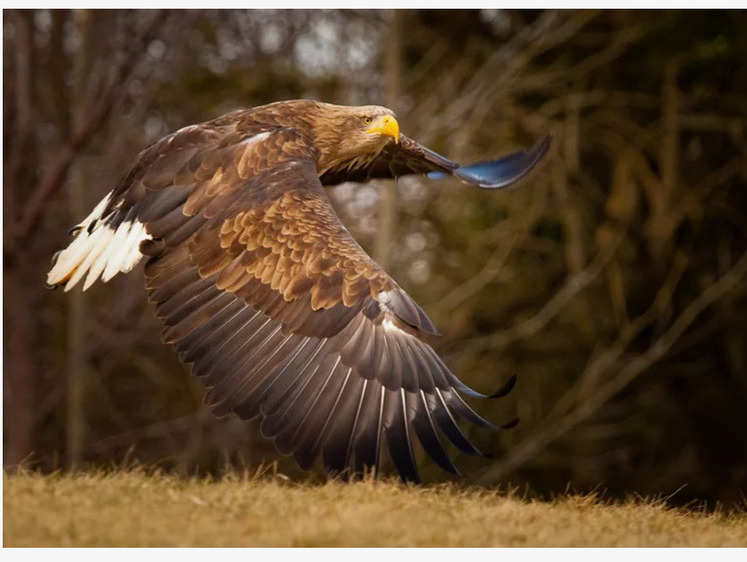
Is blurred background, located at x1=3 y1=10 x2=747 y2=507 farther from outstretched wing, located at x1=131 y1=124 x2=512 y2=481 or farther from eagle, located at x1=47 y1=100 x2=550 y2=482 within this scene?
outstretched wing, located at x1=131 y1=124 x2=512 y2=481

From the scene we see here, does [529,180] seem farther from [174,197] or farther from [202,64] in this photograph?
[174,197]

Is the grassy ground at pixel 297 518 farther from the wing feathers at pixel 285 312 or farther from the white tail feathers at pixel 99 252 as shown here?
the white tail feathers at pixel 99 252

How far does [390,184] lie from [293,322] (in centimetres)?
567

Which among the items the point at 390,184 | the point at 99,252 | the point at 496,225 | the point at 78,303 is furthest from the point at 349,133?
the point at 78,303

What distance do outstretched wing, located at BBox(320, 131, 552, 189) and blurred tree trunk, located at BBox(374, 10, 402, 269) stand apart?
11.7ft

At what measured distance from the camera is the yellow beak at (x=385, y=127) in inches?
273

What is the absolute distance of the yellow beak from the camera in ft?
22.8

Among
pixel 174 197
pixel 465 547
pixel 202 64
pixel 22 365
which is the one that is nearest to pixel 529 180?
Result: pixel 202 64

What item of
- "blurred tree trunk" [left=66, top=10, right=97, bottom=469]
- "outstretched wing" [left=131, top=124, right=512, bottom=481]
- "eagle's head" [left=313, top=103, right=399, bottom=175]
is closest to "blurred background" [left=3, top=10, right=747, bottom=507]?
"blurred tree trunk" [left=66, top=10, right=97, bottom=469]

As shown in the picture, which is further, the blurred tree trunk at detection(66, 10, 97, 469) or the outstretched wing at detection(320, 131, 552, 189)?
the blurred tree trunk at detection(66, 10, 97, 469)

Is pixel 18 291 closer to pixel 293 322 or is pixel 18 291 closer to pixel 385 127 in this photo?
pixel 385 127

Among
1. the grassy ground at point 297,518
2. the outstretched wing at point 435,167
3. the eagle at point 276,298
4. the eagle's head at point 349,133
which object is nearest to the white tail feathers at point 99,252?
the eagle at point 276,298

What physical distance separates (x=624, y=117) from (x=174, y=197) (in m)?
8.07
